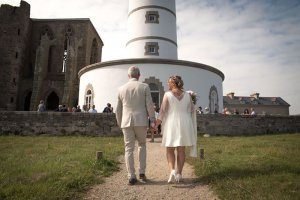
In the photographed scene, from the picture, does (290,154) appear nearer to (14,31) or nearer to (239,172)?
(239,172)

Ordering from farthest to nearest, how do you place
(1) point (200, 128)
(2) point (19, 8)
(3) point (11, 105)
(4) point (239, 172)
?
1. (2) point (19, 8)
2. (3) point (11, 105)
3. (1) point (200, 128)
4. (4) point (239, 172)

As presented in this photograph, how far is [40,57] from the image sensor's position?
109ft

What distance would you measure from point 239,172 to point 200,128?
10.7m

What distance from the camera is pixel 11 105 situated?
33.1m

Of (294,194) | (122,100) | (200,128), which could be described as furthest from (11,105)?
(294,194)

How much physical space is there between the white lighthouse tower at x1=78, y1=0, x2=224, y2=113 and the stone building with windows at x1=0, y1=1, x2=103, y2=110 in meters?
12.4

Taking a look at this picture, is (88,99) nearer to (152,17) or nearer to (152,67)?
(152,67)

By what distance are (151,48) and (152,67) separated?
10.7 feet

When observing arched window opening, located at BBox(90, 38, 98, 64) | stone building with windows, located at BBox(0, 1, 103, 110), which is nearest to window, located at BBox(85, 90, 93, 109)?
stone building with windows, located at BBox(0, 1, 103, 110)

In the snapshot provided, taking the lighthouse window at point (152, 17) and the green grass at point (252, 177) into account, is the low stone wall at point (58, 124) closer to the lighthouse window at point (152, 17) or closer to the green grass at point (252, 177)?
the green grass at point (252, 177)

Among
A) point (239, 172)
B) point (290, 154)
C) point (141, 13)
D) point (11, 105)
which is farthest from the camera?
point (11, 105)

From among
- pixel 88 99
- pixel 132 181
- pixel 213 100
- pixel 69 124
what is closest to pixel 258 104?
pixel 213 100

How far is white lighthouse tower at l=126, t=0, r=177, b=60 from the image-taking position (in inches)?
868

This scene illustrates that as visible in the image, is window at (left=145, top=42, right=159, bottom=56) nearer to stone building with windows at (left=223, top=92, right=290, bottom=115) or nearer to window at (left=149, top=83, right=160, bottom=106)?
window at (left=149, top=83, right=160, bottom=106)
